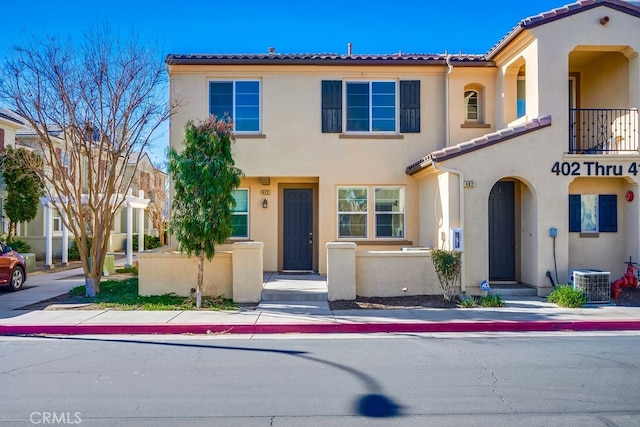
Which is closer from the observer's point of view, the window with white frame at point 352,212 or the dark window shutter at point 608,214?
the dark window shutter at point 608,214

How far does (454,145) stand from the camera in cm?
1456

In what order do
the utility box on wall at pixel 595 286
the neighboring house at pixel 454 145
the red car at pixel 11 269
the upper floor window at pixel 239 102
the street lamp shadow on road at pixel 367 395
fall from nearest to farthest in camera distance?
1. the street lamp shadow on road at pixel 367 395
2. the utility box on wall at pixel 595 286
3. the neighboring house at pixel 454 145
4. the red car at pixel 11 269
5. the upper floor window at pixel 239 102

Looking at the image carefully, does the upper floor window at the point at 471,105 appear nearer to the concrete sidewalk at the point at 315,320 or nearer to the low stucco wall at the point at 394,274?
the low stucco wall at the point at 394,274

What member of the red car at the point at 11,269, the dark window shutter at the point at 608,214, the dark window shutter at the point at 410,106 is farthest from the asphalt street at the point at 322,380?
the dark window shutter at the point at 410,106

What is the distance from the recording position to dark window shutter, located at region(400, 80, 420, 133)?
48.5 feet

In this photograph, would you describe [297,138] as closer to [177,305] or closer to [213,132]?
[213,132]

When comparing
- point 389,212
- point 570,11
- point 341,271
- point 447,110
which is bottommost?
point 341,271

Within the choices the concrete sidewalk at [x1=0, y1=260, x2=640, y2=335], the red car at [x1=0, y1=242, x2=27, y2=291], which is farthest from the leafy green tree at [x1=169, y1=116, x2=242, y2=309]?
the red car at [x1=0, y1=242, x2=27, y2=291]

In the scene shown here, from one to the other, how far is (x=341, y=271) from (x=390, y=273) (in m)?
1.27

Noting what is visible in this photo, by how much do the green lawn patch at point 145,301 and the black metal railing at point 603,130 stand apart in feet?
30.8

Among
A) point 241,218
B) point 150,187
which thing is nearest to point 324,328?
point 241,218

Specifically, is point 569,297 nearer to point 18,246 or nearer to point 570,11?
point 570,11

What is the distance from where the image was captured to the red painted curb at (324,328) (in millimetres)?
9180

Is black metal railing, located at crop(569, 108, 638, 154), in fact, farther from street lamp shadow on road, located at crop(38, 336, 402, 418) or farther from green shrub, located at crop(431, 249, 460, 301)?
street lamp shadow on road, located at crop(38, 336, 402, 418)
